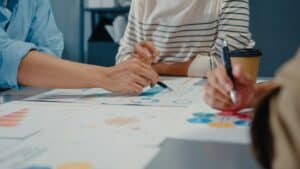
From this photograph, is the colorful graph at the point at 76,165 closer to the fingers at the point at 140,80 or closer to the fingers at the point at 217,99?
the fingers at the point at 217,99

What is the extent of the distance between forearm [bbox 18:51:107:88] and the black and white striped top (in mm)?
484

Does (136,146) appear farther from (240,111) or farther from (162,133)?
(240,111)

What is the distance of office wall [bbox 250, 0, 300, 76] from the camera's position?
272 cm

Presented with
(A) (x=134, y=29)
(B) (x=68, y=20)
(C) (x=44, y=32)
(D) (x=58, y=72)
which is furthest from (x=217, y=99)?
(B) (x=68, y=20)

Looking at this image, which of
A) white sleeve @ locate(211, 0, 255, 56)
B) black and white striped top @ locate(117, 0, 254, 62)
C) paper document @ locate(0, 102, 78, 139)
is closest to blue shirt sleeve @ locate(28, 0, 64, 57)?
black and white striped top @ locate(117, 0, 254, 62)

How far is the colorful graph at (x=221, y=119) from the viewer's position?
29.4 inches

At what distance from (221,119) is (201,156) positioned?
0.24 metres

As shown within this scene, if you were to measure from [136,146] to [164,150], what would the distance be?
4cm

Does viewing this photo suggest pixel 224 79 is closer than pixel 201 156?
No

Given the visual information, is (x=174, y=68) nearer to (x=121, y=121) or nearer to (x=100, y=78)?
(x=100, y=78)

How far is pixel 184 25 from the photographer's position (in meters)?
1.63

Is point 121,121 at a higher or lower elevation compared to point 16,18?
lower

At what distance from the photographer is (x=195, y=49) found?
64.2 inches

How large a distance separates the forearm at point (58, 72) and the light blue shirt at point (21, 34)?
0.02m
